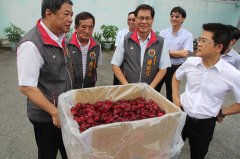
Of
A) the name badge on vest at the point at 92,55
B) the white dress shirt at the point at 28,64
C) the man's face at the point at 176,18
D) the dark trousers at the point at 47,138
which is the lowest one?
the dark trousers at the point at 47,138

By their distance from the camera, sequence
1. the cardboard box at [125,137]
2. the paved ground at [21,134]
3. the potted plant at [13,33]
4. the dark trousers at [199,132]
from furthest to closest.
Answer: the potted plant at [13,33] → the paved ground at [21,134] → the dark trousers at [199,132] → the cardboard box at [125,137]

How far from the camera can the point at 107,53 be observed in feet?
26.1

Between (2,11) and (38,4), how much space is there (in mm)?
1106

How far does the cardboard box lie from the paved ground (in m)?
1.66

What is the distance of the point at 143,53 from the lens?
8.25ft

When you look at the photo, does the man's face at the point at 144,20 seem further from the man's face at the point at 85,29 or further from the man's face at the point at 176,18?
the man's face at the point at 176,18

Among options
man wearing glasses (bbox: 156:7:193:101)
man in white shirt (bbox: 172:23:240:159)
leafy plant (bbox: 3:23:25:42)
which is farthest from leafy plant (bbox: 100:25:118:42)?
man in white shirt (bbox: 172:23:240:159)

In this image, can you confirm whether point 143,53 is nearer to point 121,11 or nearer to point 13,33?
point 13,33

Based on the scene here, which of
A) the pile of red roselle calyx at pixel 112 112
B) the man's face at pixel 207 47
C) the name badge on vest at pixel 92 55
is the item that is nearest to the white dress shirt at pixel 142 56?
the name badge on vest at pixel 92 55

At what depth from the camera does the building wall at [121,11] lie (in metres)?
7.32

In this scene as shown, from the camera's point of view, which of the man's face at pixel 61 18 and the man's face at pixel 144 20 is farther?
the man's face at pixel 144 20

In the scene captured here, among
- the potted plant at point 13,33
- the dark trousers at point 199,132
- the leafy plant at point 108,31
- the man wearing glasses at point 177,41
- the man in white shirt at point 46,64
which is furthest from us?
the leafy plant at point 108,31

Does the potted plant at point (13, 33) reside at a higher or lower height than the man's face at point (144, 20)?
lower

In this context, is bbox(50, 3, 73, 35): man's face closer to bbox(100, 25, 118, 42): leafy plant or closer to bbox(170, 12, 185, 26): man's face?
bbox(170, 12, 185, 26): man's face
